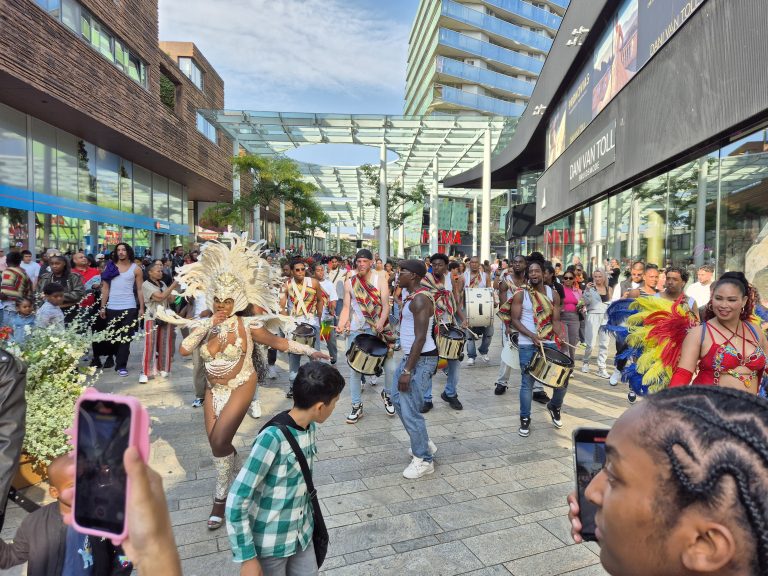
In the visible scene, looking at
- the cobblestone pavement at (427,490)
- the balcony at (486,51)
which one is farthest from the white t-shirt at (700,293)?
the balcony at (486,51)

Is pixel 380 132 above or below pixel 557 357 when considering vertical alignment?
above

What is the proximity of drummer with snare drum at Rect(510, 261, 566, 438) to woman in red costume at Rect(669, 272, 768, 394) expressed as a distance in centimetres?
204

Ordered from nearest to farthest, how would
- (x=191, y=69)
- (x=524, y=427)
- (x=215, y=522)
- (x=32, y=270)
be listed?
1. (x=215, y=522)
2. (x=524, y=427)
3. (x=32, y=270)
4. (x=191, y=69)

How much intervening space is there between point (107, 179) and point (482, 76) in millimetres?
41865

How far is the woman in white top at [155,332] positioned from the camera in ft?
23.7

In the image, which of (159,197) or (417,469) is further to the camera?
(159,197)

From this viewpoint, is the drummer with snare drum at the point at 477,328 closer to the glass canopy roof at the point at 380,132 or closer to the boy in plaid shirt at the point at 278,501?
the boy in plaid shirt at the point at 278,501

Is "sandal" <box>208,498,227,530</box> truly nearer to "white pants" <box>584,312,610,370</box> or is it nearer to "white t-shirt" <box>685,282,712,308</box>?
"white t-shirt" <box>685,282,712,308</box>

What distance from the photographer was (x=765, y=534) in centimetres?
69

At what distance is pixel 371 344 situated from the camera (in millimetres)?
5355

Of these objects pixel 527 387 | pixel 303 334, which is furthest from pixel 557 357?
pixel 303 334

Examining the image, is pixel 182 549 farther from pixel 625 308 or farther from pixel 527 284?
pixel 527 284

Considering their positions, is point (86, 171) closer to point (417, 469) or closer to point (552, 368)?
point (417, 469)

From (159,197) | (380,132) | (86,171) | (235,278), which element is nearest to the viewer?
(235,278)
